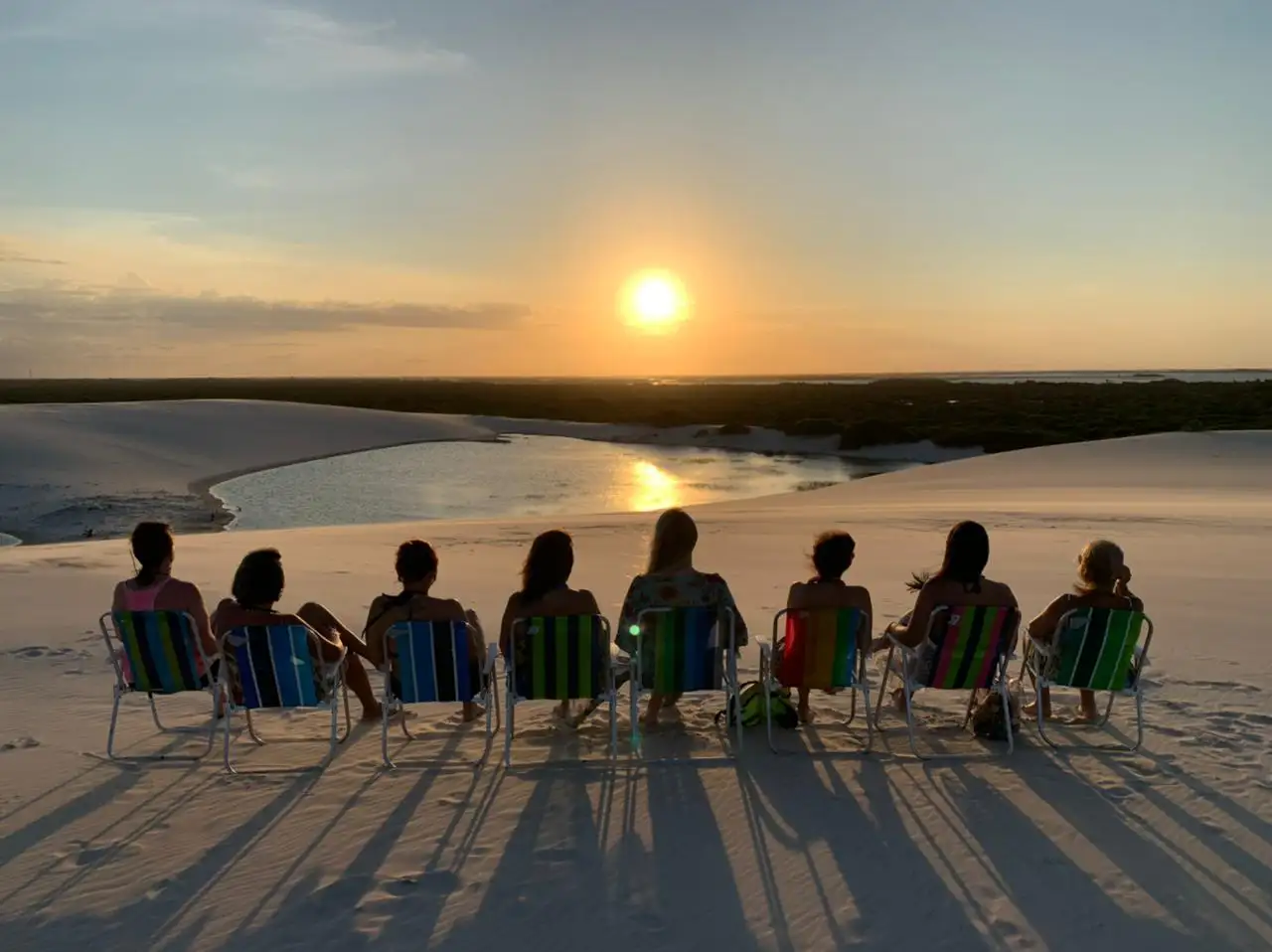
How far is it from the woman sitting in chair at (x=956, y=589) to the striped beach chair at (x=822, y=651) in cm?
24

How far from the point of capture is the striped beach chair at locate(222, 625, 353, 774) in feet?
14.7

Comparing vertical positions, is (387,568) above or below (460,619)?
below

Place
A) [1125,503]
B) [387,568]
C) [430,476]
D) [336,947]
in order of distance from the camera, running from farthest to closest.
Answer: [430,476], [1125,503], [387,568], [336,947]

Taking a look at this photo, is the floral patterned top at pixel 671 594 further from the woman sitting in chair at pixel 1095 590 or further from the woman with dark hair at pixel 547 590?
the woman sitting in chair at pixel 1095 590

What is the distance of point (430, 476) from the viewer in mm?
30109

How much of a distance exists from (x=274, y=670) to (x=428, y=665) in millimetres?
683

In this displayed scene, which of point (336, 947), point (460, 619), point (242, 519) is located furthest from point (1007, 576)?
point (242, 519)

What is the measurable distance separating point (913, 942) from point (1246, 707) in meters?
3.25

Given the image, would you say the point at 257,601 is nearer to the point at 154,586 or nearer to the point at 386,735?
the point at 154,586

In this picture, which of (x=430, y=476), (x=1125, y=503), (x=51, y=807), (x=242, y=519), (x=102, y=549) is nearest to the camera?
(x=51, y=807)

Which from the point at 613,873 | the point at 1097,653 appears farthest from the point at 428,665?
the point at 1097,653

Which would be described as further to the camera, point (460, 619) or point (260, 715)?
point (260, 715)

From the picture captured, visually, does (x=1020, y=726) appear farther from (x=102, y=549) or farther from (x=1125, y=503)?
(x=1125, y=503)

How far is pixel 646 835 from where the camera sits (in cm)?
403
